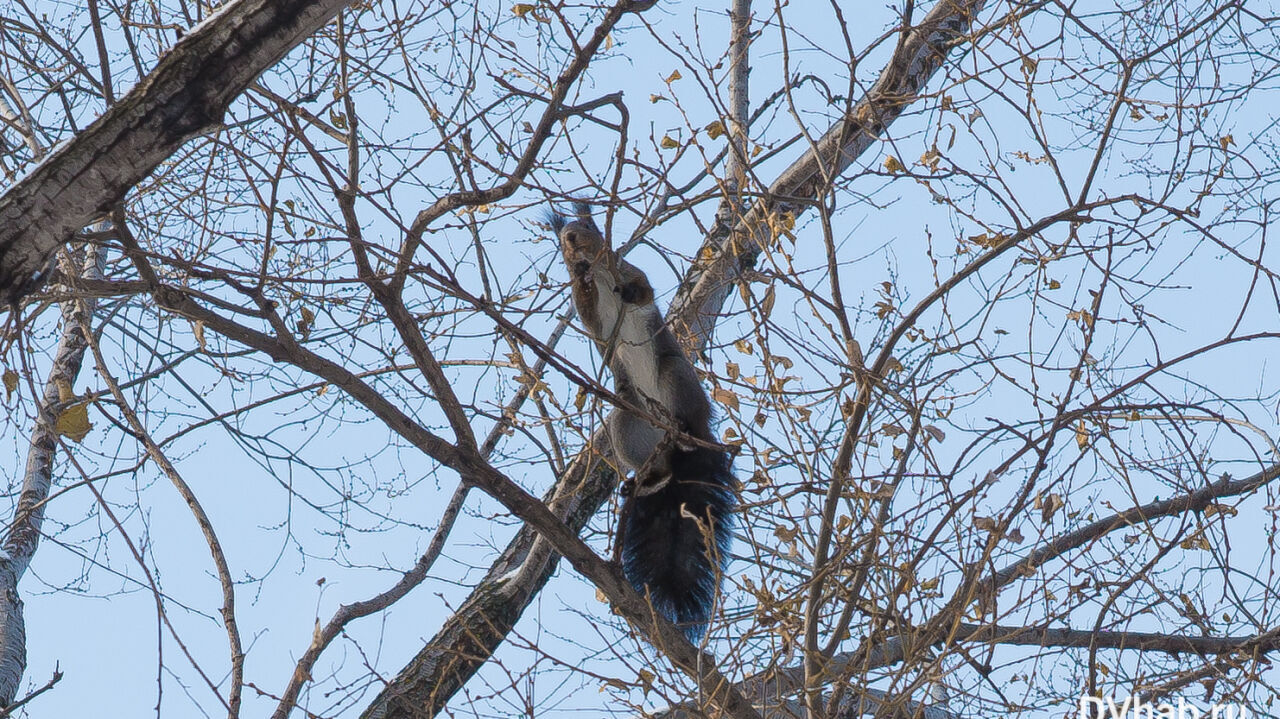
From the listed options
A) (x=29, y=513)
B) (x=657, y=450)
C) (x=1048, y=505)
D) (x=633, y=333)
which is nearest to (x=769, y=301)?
(x=1048, y=505)

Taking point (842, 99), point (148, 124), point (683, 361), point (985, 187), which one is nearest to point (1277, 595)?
point (985, 187)

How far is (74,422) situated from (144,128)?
134 cm

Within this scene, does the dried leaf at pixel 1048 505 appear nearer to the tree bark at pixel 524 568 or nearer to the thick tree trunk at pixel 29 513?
the tree bark at pixel 524 568

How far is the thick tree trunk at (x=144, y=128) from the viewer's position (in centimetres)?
245

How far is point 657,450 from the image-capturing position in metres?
5.13

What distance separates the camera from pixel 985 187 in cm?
354

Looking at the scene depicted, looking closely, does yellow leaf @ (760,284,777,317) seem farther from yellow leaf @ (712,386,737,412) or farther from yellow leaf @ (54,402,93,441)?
yellow leaf @ (54,402,93,441)

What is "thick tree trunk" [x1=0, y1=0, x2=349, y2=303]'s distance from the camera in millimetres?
2447

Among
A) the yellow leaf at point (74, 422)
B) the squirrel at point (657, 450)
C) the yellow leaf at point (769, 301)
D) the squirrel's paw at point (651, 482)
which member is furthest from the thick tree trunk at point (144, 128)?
the squirrel's paw at point (651, 482)

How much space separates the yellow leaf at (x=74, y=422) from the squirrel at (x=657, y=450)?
1.79m

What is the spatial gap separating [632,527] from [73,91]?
9.92 ft

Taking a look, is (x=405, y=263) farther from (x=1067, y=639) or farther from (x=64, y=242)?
(x=1067, y=639)

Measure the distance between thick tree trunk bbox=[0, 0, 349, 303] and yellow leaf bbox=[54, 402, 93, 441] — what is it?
108 centimetres

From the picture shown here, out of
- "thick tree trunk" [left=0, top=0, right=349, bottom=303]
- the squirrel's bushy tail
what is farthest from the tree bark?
"thick tree trunk" [left=0, top=0, right=349, bottom=303]
